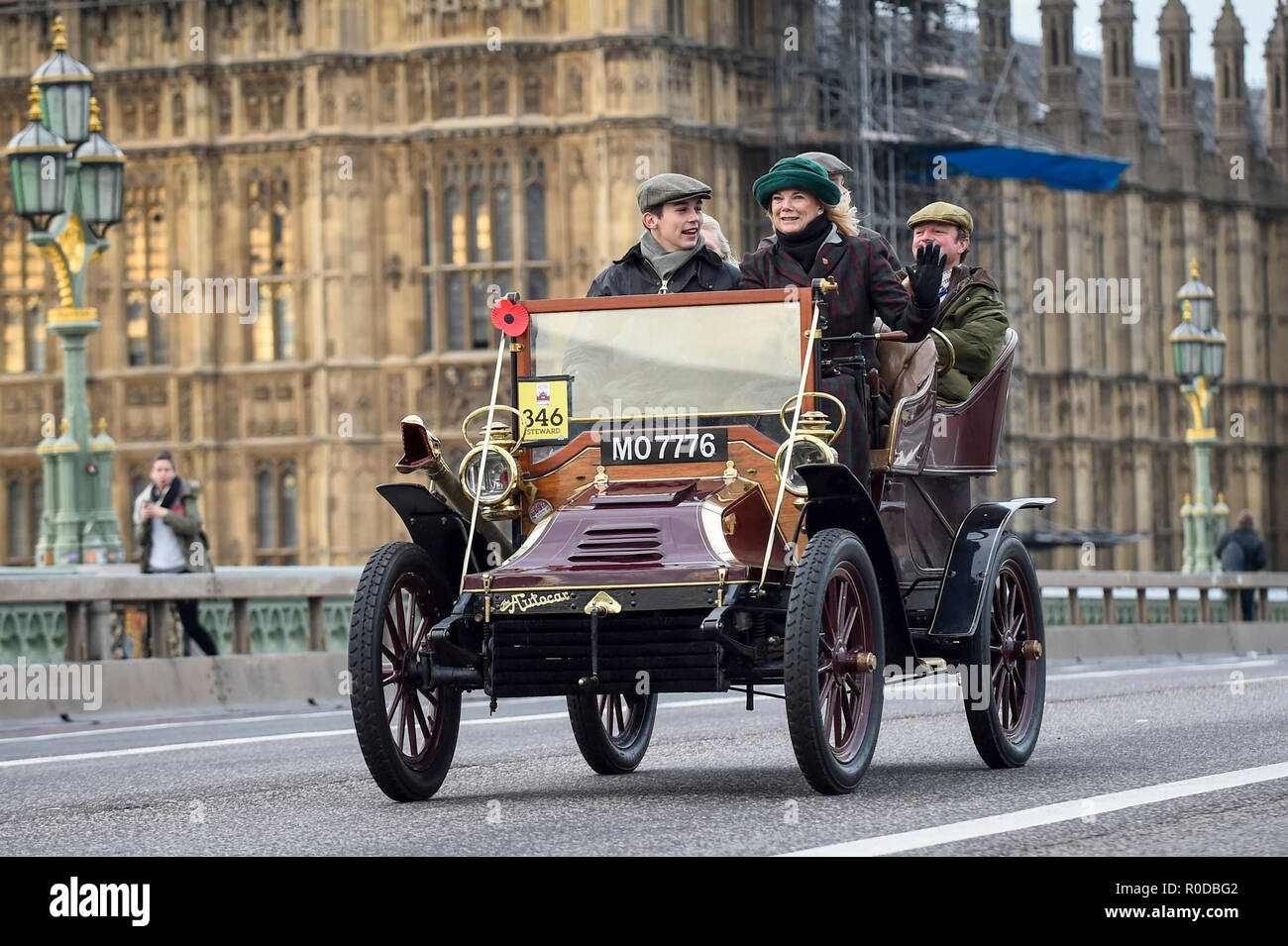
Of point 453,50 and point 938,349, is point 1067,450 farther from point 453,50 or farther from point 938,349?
point 938,349

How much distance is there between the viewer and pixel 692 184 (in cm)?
964

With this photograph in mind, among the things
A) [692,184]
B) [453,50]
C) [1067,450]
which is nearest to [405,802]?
[692,184]

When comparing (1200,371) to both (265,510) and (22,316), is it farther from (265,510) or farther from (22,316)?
(22,316)

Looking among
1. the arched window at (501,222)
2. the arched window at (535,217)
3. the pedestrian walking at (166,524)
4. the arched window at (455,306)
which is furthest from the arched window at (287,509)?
the pedestrian walking at (166,524)

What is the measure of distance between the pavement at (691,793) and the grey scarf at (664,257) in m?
1.77

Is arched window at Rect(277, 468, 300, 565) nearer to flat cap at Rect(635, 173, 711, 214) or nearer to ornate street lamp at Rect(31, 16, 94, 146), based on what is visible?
ornate street lamp at Rect(31, 16, 94, 146)

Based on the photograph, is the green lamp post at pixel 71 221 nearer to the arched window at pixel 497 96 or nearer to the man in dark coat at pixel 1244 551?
the man in dark coat at pixel 1244 551

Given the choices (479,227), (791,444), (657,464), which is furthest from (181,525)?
(479,227)

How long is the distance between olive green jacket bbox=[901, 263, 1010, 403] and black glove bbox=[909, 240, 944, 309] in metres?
0.49

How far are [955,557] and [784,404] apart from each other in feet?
3.17

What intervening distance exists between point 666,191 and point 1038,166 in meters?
37.3

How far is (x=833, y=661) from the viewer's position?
27.4 feet

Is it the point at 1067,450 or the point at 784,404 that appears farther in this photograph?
the point at 1067,450

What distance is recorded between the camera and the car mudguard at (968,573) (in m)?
9.33
